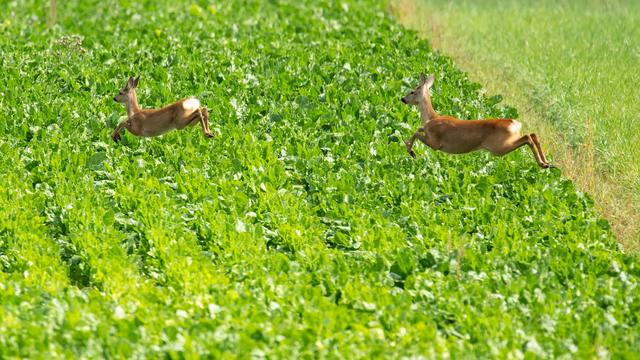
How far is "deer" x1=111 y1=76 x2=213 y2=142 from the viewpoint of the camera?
1099cm

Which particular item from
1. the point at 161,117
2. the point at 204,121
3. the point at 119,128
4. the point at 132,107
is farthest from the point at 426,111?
the point at 119,128

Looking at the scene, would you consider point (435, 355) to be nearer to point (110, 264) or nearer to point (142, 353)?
point (142, 353)

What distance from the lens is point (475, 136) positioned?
10797mm

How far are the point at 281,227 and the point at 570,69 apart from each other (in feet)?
23.8

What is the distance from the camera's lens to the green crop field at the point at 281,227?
8.73 metres

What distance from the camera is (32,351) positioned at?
324 inches

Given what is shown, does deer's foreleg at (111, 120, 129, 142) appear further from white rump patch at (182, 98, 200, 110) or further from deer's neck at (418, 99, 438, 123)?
deer's neck at (418, 99, 438, 123)

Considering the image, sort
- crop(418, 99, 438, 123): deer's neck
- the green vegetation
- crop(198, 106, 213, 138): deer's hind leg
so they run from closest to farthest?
crop(198, 106, 213, 138): deer's hind leg → crop(418, 99, 438, 123): deer's neck → the green vegetation

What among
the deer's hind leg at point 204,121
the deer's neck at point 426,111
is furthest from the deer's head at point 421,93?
the deer's hind leg at point 204,121

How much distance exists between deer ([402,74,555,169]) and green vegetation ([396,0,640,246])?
1259 millimetres

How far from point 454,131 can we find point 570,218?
116cm

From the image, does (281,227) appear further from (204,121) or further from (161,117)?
(161,117)

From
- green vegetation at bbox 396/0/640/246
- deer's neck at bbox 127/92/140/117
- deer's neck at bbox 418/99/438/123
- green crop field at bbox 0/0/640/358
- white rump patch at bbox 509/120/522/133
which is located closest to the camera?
green crop field at bbox 0/0/640/358

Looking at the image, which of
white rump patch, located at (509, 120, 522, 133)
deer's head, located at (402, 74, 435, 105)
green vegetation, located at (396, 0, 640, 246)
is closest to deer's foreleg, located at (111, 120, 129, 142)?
deer's head, located at (402, 74, 435, 105)
